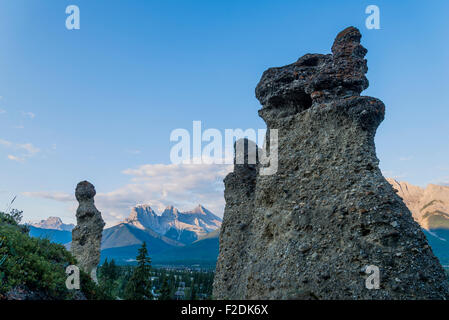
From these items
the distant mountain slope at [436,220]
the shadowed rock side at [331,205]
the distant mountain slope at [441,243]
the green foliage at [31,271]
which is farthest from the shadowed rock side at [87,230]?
the distant mountain slope at [436,220]

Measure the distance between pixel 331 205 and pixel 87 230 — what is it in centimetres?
2255

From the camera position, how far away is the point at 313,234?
28.7 ft

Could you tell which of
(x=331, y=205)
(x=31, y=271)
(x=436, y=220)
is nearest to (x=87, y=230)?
(x=31, y=271)

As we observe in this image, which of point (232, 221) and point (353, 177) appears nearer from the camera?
A: point (353, 177)

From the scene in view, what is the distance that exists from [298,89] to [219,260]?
989 centimetres

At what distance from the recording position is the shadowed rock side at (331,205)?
23.8ft

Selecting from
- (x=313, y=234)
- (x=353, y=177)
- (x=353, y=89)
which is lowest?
(x=313, y=234)

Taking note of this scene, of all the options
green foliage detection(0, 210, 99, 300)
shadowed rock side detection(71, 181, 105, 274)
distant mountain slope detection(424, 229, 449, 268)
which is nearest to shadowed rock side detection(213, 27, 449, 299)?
green foliage detection(0, 210, 99, 300)

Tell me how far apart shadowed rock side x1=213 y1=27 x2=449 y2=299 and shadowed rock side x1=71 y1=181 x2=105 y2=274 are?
52.0ft

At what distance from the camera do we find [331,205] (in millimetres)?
8766

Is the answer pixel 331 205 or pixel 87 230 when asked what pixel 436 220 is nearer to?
pixel 87 230
